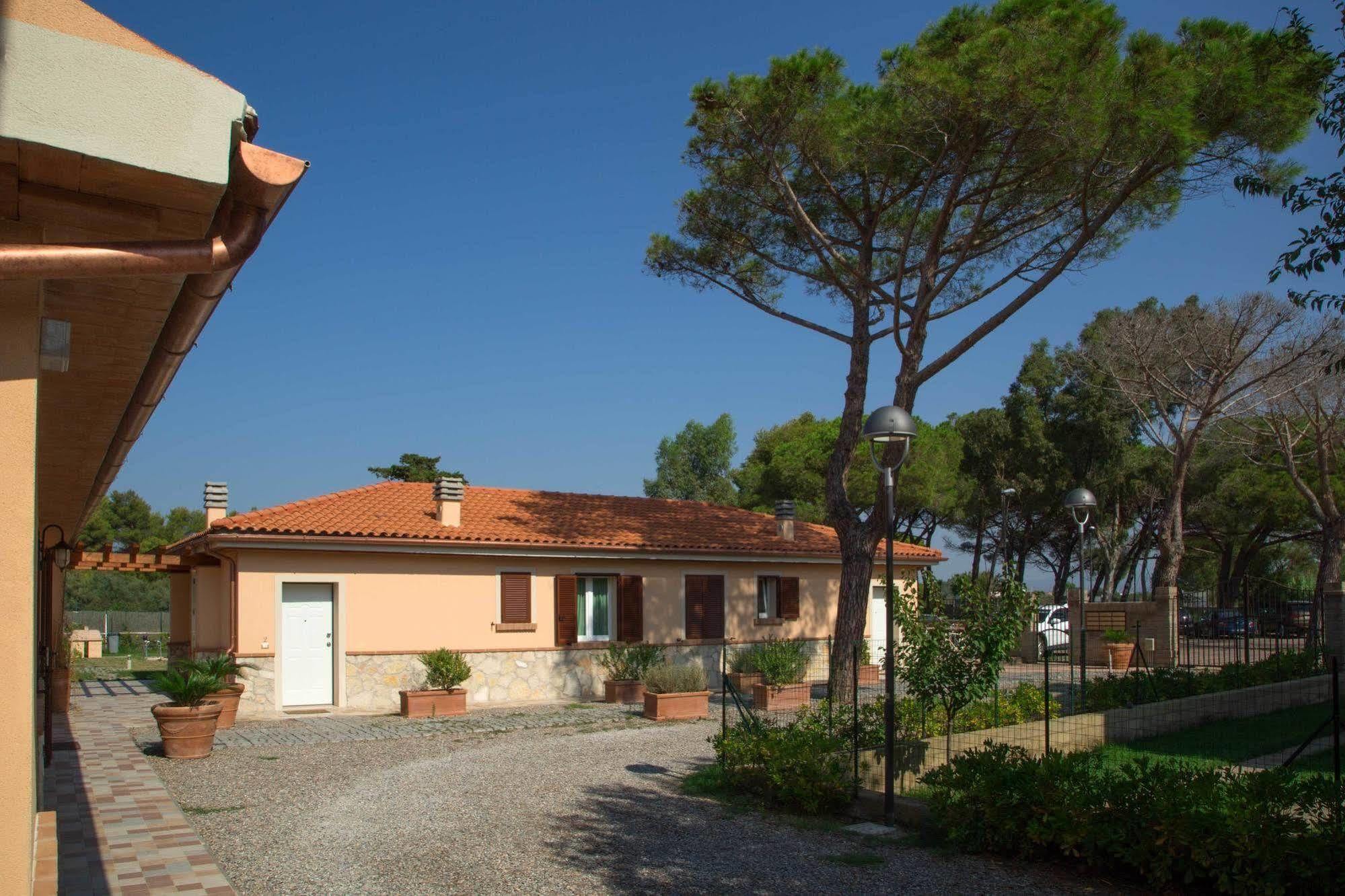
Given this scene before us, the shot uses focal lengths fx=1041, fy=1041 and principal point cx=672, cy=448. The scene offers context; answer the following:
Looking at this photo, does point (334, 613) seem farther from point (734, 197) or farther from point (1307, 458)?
point (1307, 458)

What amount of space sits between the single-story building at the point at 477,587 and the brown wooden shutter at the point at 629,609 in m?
0.03

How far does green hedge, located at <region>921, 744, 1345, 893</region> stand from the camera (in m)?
5.86

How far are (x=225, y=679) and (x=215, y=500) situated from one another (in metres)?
5.45

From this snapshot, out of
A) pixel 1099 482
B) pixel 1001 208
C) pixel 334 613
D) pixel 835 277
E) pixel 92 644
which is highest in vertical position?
pixel 1001 208

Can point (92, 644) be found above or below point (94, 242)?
below

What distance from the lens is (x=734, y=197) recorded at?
17.5 meters

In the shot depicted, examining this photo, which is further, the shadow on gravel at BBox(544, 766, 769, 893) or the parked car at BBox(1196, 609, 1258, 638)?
the parked car at BBox(1196, 609, 1258, 638)

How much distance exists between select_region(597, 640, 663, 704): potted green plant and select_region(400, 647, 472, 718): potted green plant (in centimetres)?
257

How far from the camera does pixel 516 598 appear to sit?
1847 centimetres

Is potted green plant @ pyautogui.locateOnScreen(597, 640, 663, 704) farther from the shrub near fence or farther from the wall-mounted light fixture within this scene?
the shrub near fence

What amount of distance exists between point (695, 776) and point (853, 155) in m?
9.43

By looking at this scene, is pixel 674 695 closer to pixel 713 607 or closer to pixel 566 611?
pixel 566 611

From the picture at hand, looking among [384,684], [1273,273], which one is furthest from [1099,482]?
[1273,273]

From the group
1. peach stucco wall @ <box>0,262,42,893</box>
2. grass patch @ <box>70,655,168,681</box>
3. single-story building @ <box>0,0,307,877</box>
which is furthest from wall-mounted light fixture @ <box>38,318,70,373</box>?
grass patch @ <box>70,655,168,681</box>
